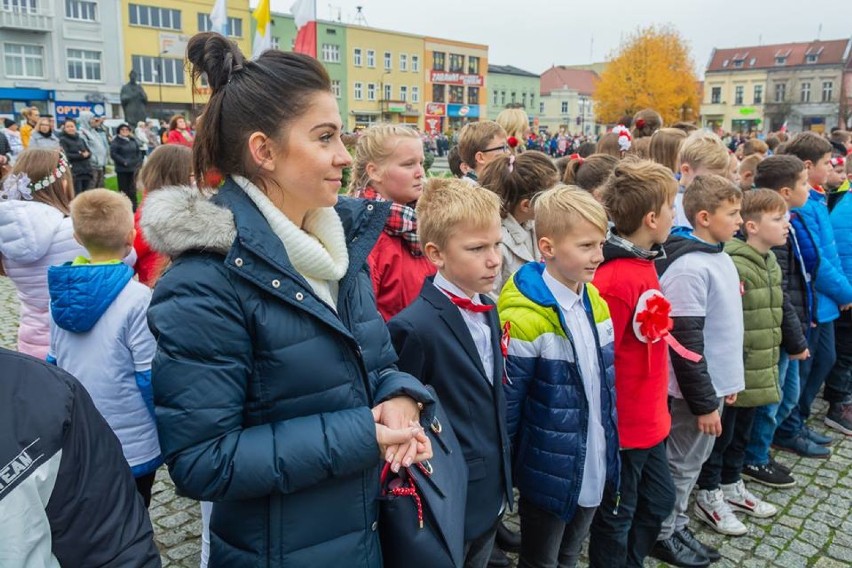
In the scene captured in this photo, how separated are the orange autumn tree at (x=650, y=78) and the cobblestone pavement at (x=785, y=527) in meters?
51.5

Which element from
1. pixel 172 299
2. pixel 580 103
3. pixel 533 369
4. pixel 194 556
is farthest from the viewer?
pixel 580 103

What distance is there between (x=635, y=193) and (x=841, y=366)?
11.7ft

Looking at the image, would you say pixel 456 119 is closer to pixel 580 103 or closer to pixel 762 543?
pixel 580 103

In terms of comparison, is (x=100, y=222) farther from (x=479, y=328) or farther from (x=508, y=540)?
(x=508, y=540)

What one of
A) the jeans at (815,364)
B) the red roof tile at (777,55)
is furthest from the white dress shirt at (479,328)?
the red roof tile at (777,55)

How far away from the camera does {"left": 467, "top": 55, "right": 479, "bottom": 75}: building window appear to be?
7338 cm

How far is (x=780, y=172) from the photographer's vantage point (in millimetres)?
4516

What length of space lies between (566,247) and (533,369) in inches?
21.2

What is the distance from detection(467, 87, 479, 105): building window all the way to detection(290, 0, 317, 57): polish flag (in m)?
65.7

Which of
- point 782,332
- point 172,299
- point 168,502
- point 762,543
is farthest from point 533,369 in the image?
point 168,502

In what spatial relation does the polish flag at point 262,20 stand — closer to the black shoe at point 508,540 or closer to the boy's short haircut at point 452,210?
the boy's short haircut at point 452,210

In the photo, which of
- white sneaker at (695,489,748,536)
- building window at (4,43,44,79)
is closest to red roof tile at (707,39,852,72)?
building window at (4,43,44,79)

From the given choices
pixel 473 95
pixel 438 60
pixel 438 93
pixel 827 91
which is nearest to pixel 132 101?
pixel 438 93

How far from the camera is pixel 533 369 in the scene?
105 inches
